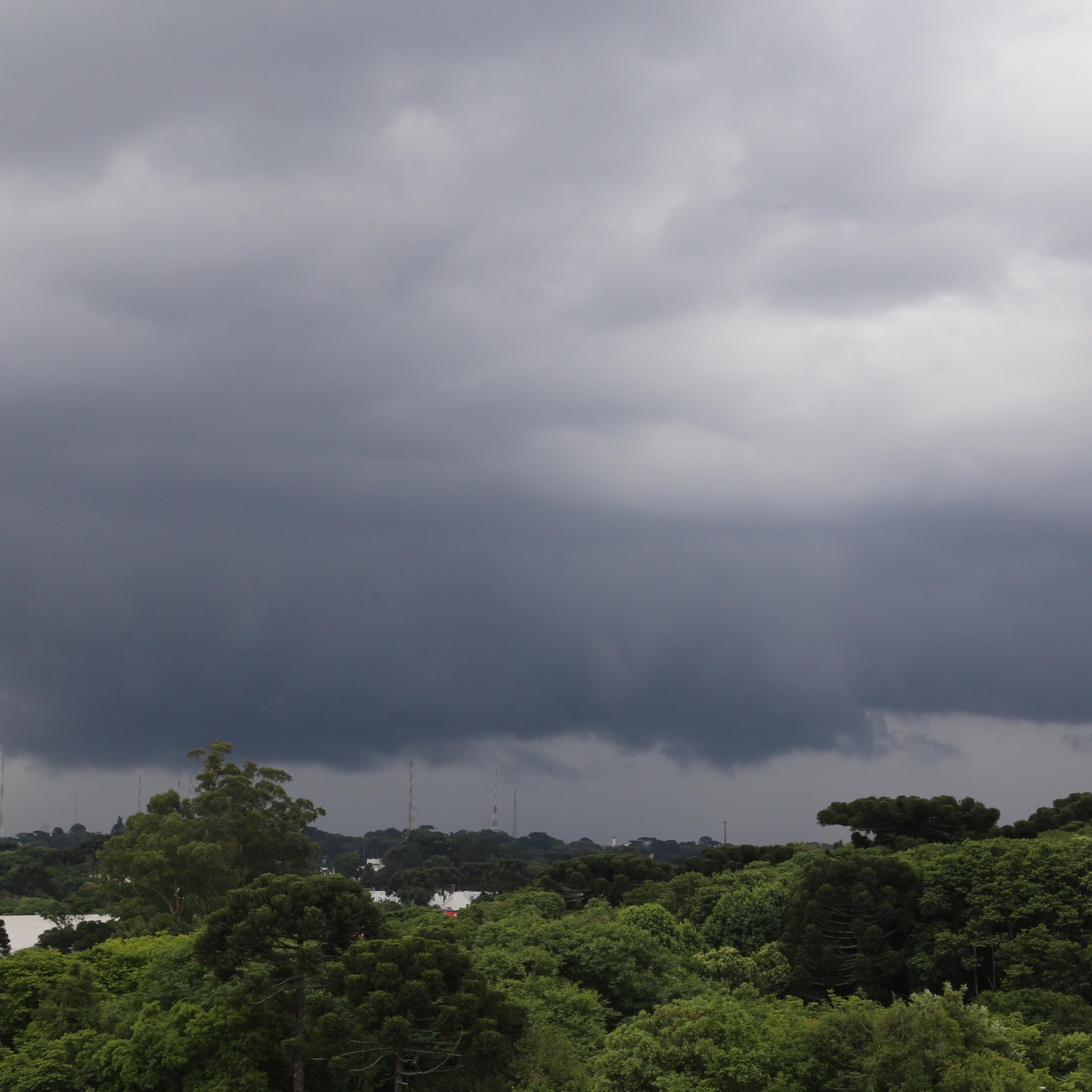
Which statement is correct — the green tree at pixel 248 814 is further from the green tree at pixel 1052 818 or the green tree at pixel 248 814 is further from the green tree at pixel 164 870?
the green tree at pixel 1052 818

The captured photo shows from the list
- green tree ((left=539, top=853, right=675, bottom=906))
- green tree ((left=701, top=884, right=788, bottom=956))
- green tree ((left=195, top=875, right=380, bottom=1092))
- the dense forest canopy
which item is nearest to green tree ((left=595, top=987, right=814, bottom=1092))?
A: the dense forest canopy

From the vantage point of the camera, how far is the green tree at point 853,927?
76.1 meters

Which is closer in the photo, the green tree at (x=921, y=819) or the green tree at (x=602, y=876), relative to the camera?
the green tree at (x=921, y=819)

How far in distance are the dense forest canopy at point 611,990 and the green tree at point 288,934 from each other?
0.36 feet

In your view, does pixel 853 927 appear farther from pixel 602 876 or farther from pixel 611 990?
pixel 602 876

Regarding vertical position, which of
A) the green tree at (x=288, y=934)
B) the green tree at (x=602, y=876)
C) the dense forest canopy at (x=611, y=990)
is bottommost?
the green tree at (x=602, y=876)

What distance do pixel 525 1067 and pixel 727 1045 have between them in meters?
8.79

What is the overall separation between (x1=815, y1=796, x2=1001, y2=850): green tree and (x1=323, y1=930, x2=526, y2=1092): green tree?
221ft

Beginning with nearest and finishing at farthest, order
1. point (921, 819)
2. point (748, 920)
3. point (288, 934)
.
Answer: point (288, 934) < point (748, 920) < point (921, 819)

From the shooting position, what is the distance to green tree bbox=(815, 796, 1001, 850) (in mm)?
107062

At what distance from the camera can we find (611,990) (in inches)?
2425

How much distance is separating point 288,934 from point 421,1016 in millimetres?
8382

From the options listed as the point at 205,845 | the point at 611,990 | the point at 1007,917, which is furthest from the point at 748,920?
the point at 205,845

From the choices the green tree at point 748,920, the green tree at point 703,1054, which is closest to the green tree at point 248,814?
the green tree at point 748,920
